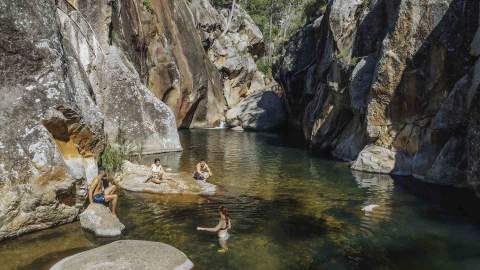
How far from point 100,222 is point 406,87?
1698cm

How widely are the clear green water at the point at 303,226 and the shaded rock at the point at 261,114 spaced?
1091 inches

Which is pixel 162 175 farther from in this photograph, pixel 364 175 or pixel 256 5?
pixel 256 5

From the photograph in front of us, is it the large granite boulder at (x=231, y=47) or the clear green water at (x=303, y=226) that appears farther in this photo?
the large granite boulder at (x=231, y=47)

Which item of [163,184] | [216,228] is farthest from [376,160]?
[216,228]

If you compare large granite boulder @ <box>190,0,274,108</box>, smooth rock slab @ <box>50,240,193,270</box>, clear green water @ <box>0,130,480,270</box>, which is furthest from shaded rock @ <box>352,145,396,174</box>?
large granite boulder @ <box>190,0,274,108</box>

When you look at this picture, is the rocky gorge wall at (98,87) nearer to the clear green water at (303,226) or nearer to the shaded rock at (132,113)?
the shaded rock at (132,113)

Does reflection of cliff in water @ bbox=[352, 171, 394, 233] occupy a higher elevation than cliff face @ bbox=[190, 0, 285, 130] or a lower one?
lower

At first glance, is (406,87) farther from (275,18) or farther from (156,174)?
(275,18)

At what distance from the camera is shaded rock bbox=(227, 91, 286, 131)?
51.4 metres

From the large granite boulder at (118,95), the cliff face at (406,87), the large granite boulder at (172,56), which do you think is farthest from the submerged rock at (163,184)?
the large granite boulder at (172,56)

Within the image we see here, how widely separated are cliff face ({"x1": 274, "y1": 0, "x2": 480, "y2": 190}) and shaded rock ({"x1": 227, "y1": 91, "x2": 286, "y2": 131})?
62.7ft

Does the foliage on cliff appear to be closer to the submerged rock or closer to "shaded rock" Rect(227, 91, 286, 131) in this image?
"shaded rock" Rect(227, 91, 286, 131)

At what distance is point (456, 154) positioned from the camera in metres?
19.8

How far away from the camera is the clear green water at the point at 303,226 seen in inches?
466
